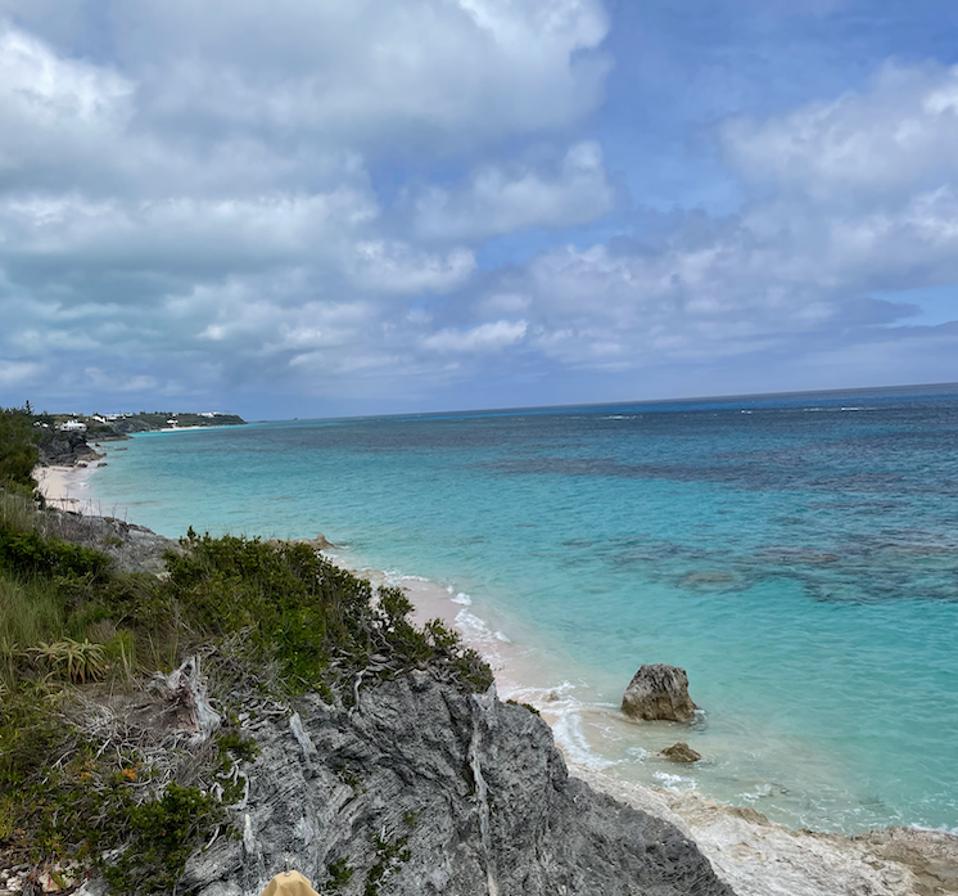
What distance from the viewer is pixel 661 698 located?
11.5 meters

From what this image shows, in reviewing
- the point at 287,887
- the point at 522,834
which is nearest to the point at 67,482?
the point at 522,834

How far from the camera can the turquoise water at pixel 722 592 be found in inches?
400

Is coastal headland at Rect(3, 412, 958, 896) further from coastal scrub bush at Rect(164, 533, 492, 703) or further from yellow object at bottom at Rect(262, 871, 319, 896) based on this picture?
yellow object at bottom at Rect(262, 871, 319, 896)

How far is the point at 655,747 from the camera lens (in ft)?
34.8

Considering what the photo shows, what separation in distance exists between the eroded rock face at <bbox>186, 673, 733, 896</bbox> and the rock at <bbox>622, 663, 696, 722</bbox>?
5142 mm

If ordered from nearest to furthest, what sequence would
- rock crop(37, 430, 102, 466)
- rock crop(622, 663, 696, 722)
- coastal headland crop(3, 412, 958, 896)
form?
1. coastal headland crop(3, 412, 958, 896)
2. rock crop(622, 663, 696, 722)
3. rock crop(37, 430, 102, 466)

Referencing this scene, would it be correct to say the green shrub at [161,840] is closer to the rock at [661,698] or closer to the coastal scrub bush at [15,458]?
the rock at [661,698]

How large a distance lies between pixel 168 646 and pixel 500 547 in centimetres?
2013

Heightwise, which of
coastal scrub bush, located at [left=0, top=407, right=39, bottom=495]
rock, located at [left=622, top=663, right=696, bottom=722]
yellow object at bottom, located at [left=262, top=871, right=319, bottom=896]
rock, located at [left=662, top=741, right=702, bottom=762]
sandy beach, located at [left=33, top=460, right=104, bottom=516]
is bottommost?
rock, located at [left=662, top=741, right=702, bottom=762]

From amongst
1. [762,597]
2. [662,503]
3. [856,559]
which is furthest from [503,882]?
[662,503]

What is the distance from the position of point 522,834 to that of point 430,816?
2.86ft

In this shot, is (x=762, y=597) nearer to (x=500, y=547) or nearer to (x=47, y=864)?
(x=500, y=547)

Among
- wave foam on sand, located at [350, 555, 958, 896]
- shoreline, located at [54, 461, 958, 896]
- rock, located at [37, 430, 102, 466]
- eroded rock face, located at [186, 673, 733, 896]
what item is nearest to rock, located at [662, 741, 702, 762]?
wave foam on sand, located at [350, 555, 958, 896]

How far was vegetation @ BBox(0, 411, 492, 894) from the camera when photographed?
3.79 meters
